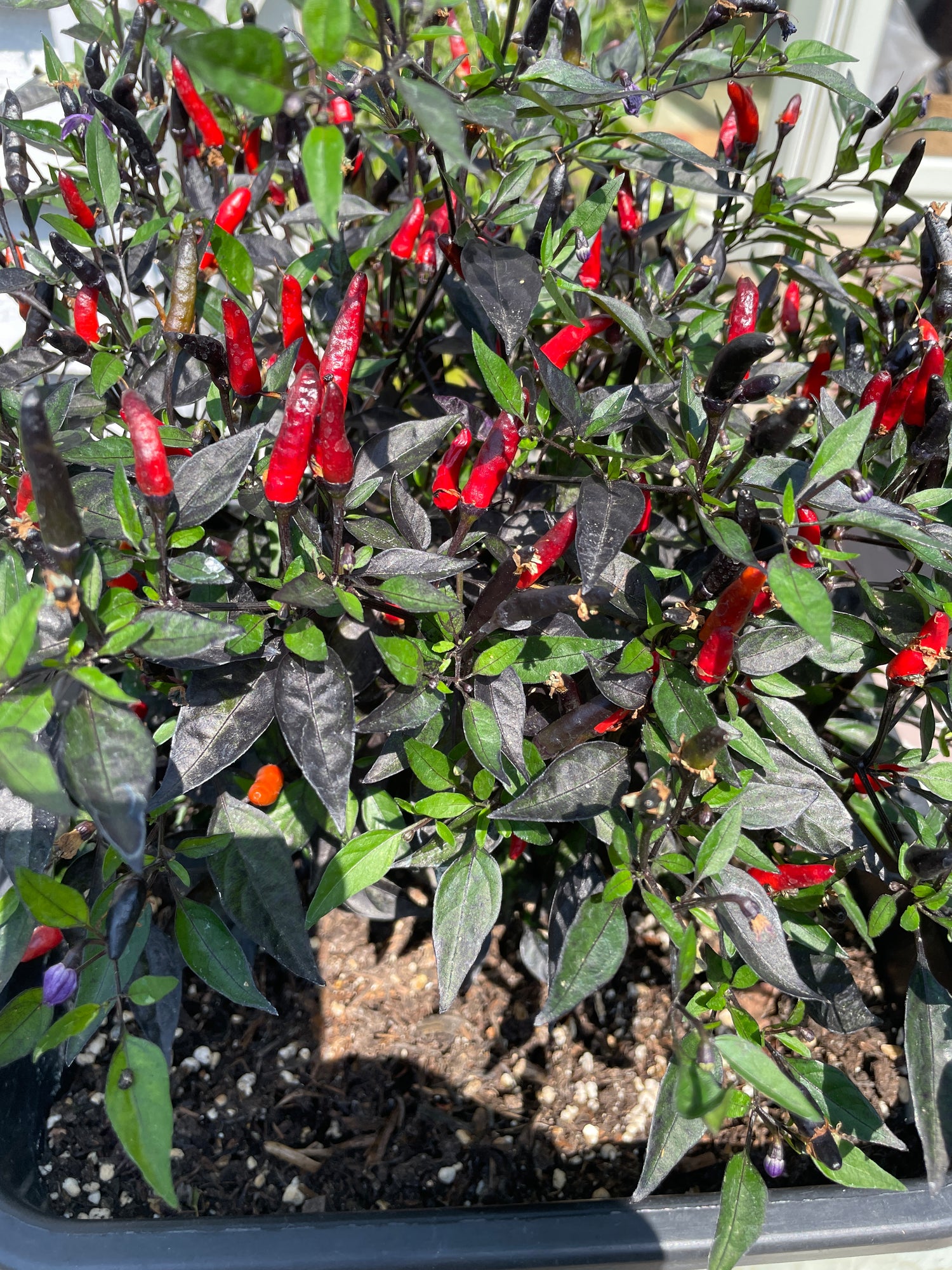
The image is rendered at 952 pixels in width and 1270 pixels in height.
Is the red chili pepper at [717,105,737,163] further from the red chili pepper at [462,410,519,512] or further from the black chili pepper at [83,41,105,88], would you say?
the black chili pepper at [83,41,105,88]

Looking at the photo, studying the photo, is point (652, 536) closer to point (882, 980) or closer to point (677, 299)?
point (677, 299)

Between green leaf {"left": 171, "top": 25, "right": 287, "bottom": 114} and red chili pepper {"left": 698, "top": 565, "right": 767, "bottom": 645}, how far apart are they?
52cm

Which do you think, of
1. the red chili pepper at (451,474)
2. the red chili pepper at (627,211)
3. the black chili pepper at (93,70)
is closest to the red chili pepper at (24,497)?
the red chili pepper at (451,474)

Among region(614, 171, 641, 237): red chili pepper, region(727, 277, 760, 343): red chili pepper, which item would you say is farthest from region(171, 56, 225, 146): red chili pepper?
region(727, 277, 760, 343): red chili pepper

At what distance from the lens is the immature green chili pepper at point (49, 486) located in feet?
1.84

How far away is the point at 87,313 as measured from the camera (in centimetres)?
102

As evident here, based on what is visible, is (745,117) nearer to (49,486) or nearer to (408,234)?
(408,234)

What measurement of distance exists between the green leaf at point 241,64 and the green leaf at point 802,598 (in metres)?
0.44

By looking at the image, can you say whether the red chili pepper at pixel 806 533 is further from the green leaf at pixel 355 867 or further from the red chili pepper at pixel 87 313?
the red chili pepper at pixel 87 313

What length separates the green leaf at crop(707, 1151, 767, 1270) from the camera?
860mm

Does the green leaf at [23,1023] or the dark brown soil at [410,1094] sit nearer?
the green leaf at [23,1023]

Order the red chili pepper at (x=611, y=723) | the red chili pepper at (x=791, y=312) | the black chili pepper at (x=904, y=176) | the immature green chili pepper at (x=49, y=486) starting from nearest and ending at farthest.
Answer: the immature green chili pepper at (x=49, y=486)
the red chili pepper at (x=611, y=723)
the black chili pepper at (x=904, y=176)
the red chili pepper at (x=791, y=312)

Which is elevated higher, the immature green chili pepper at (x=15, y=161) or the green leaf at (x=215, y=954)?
the immature green chili pepper at (x=15, y=161)

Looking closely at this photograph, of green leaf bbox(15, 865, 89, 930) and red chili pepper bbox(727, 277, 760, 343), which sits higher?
red chili pepper bbox(727, 277, 760, 343)
